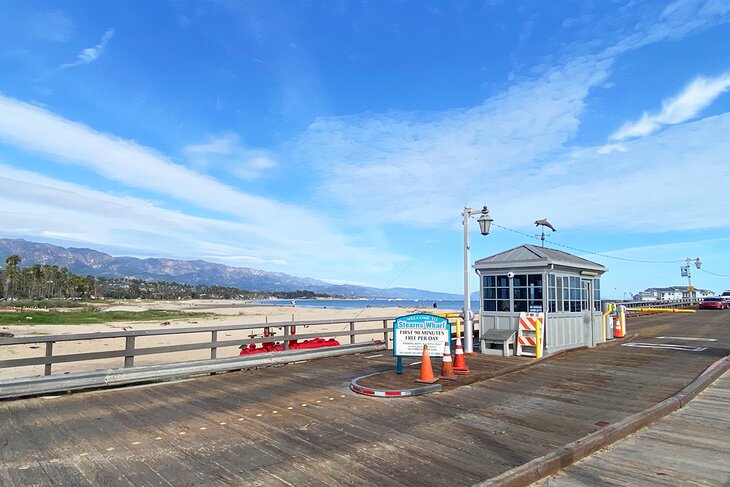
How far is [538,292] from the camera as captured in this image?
→ 41.4 feet

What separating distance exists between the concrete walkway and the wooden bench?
5447mm

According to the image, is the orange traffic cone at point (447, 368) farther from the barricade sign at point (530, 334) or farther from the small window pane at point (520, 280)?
the small window pane at point (520, 280)

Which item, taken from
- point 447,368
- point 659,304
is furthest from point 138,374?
point 659,304

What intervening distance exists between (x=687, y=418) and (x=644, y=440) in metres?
1.71

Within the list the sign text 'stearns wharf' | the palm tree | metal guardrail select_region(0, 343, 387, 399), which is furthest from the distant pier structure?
the palm tree

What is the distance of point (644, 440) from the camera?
19.4 feet

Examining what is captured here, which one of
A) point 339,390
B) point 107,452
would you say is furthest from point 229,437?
point 339,390

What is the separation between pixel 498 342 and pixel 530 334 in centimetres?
88

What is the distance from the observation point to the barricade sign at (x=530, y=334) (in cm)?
1198

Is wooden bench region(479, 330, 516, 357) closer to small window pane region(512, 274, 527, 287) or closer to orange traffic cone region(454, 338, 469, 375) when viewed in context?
small window pane region(512, 274, 527, 287)

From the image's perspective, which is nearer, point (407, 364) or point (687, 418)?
point (687, 418)

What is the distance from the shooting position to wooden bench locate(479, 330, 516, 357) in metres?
12.5

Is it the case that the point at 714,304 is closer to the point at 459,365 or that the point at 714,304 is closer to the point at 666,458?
the point at 459,365

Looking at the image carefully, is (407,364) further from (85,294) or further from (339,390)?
(85,294)
